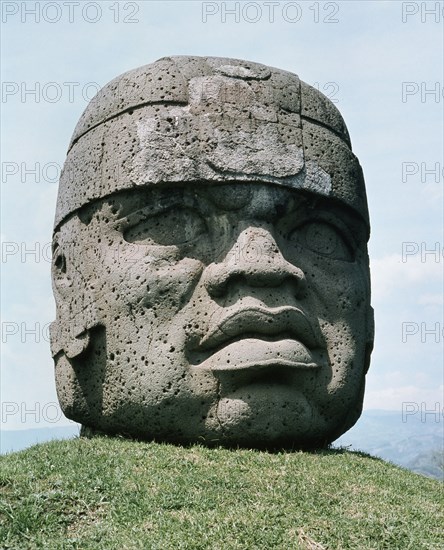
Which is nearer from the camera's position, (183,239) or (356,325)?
(183,239)

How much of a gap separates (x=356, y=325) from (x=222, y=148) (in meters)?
2.39

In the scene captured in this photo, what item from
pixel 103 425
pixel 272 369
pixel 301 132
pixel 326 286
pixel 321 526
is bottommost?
pixel 321 526

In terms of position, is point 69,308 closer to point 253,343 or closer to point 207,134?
A: point 253,343

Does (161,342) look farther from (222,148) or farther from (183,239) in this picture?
(222,148)

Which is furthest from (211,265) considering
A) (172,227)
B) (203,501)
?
(203,501)

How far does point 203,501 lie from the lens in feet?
22.1

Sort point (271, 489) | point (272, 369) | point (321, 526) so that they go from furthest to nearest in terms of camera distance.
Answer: point (272, 369) → point (271, 489) → point (321, 526)

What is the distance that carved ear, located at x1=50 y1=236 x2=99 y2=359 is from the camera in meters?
8.91

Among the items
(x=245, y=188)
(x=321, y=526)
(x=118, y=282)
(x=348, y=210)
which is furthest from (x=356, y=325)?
(x=321, y=526)

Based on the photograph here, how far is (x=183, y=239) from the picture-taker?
8.71 meters

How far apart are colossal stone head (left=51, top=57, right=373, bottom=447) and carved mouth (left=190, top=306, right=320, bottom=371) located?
1 centimetres

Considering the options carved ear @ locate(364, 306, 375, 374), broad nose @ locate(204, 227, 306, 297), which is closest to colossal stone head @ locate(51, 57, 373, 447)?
broad nose @ locate(204, 227, 306, 297)

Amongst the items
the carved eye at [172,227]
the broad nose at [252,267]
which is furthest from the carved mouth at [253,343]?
the carved eye at [172,227]

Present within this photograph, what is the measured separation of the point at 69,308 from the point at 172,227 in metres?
1.50
